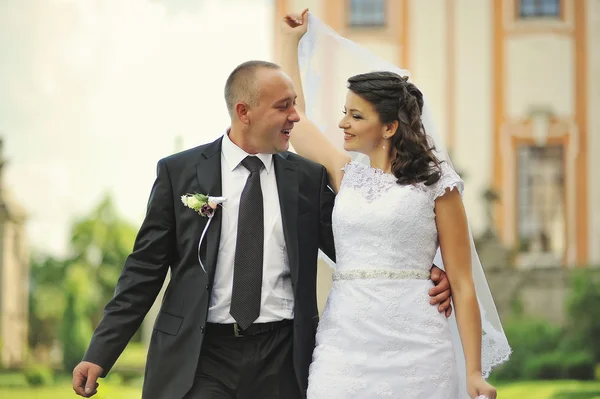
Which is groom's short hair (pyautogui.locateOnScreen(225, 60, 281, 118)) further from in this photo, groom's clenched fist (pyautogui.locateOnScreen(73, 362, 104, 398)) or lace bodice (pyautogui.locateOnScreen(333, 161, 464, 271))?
groom's clenched fist (pyautogui.locateOnScreen(73, 362, 104, 398))

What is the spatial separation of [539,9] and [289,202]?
47.3 ft

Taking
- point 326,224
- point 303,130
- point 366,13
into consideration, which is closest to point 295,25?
point 303,130

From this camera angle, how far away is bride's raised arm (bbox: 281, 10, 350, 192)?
3902 mm

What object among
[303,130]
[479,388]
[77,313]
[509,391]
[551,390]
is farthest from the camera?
[77,313]

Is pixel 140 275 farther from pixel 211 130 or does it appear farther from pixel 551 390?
pixel 211 130

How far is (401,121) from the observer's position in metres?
3.58

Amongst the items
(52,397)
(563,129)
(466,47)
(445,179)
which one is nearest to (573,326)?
(563,129)

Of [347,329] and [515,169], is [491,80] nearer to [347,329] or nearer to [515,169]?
[515,169]

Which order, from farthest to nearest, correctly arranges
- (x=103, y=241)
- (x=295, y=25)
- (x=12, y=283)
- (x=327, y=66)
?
(x=103, y=241)
(x=12, y=283)
(x=327, y=66)
(x=295, y=25)

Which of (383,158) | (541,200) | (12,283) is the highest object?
(383,158)

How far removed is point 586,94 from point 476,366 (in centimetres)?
1407

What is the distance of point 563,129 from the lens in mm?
16562

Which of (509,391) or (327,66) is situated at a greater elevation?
(327,66)

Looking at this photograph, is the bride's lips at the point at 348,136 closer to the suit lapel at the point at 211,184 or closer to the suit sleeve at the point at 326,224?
the suit sleeve at the point at 326,224
